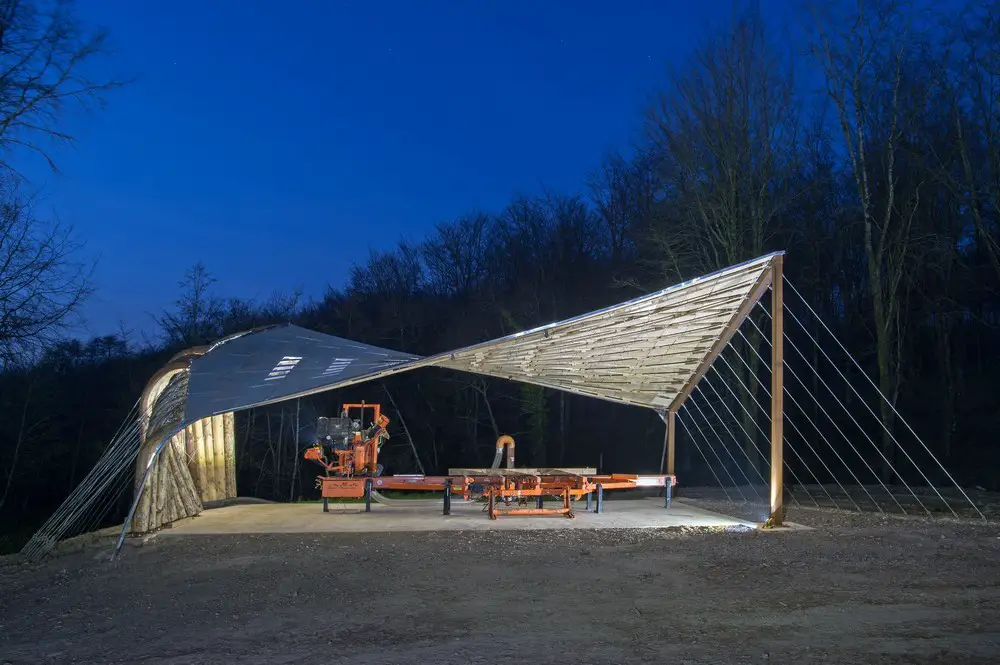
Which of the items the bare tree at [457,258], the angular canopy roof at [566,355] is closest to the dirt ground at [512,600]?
the angular canopy roof at [566,355]

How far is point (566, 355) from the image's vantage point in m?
10.1

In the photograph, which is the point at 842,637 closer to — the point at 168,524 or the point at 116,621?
the point at 116,621

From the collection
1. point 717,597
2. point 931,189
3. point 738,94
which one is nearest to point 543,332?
point 717,597

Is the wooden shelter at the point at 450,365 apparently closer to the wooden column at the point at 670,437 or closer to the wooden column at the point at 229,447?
the wooden column at the point at 229,447

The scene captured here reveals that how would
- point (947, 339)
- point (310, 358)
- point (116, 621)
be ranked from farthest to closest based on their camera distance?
point (947, 339) < point (310, 358) < point (116, 621)

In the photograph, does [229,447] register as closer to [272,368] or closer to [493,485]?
[272,368]

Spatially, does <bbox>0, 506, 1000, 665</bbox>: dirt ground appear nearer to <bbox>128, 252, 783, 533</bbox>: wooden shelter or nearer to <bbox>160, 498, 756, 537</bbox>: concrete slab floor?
<bbox>160, 498, 756, 537</bbox>: concrete slab floor

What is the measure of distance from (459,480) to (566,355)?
2262 millimetres

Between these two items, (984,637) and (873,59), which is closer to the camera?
(984,637)

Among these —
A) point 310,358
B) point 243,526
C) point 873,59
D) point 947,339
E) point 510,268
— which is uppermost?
point 873,59

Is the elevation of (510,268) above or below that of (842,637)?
above

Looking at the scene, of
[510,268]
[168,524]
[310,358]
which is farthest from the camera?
[510,268]

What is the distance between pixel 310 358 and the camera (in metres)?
9.88

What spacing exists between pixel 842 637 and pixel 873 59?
1664 cm
